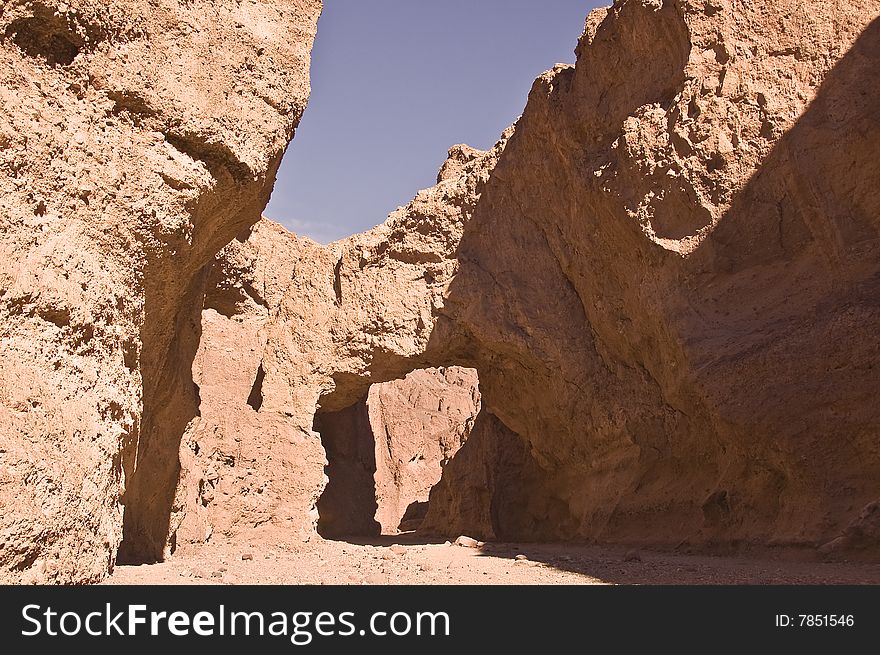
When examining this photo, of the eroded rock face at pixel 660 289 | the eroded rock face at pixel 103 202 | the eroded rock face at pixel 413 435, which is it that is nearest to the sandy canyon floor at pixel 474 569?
the eroded rock face at pixel 103 202

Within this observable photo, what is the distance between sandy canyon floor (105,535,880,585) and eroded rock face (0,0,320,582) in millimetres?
744

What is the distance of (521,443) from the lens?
41.7 ft

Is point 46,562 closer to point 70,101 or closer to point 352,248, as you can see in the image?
point 70,101

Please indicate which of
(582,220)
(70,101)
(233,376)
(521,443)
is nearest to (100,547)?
(70,101)

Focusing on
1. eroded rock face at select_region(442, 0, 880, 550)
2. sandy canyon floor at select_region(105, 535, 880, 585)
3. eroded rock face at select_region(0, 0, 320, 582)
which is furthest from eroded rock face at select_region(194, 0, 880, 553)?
eroded rock face at select_region(0, 0, 320, 582)

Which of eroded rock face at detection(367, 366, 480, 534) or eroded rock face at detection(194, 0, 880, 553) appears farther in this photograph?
eroded rock face at detection(367, 366, 480, 534)

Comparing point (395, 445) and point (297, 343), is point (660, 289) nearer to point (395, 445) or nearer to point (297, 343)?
point (297, 343)

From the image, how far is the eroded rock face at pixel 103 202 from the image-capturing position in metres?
3.49

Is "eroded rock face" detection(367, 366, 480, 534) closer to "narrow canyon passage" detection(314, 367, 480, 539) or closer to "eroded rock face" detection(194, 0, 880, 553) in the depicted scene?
"narrow canyon passage" detection(314, 367, 480, 539)

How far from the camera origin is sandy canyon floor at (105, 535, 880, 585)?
4.86 meters

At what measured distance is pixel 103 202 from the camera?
418 centimetres

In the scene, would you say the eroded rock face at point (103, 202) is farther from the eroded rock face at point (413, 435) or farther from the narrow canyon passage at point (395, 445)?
the eroded rock face at point (413, 435)

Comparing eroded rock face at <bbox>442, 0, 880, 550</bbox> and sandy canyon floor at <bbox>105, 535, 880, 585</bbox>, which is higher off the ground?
eroded rock face at <bbox>442, 0, 880, 550</bbox>

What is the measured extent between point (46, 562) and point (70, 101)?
96.3 inches
